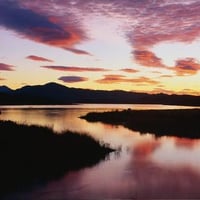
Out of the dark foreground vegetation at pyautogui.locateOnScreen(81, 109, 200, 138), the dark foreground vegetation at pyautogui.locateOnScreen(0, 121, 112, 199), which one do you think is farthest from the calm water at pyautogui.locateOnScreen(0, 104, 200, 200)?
the dark foreground vegetation at pyautogui.locateOnScreen(81, 109, 200, 138)

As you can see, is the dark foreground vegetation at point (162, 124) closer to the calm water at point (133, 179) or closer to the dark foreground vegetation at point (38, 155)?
the calm water at point (133, 179)

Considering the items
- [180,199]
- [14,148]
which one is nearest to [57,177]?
[14,148]

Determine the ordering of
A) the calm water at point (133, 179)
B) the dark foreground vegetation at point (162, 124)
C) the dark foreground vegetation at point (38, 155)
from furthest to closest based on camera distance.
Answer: the dark foreground vegetation at point (162, 124) < the dark foreground vegetation at point (38, 155) < the calm water at point (133, 179)

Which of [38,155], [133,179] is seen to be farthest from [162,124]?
[133,179]

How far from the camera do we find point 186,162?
2666cm

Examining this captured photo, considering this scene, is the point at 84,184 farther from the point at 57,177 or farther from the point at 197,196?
the point at 197,196

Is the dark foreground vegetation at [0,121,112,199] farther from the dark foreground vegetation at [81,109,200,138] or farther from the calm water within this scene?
the dark foreground vegetation at [81,109,200,138]

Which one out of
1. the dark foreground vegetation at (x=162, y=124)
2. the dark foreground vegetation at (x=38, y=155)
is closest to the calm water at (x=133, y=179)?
the dark foreground vegetation at (x=38, y=155)

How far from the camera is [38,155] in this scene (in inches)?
930

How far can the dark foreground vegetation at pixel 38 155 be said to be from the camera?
64.8 ft

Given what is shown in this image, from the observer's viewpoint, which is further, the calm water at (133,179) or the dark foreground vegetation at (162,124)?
the dark foreground vegetation at (162,124)

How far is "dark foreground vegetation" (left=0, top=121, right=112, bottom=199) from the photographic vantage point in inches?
778

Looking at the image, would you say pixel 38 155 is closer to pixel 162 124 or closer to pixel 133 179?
pixel 133 179

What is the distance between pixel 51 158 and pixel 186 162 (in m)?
9.93
